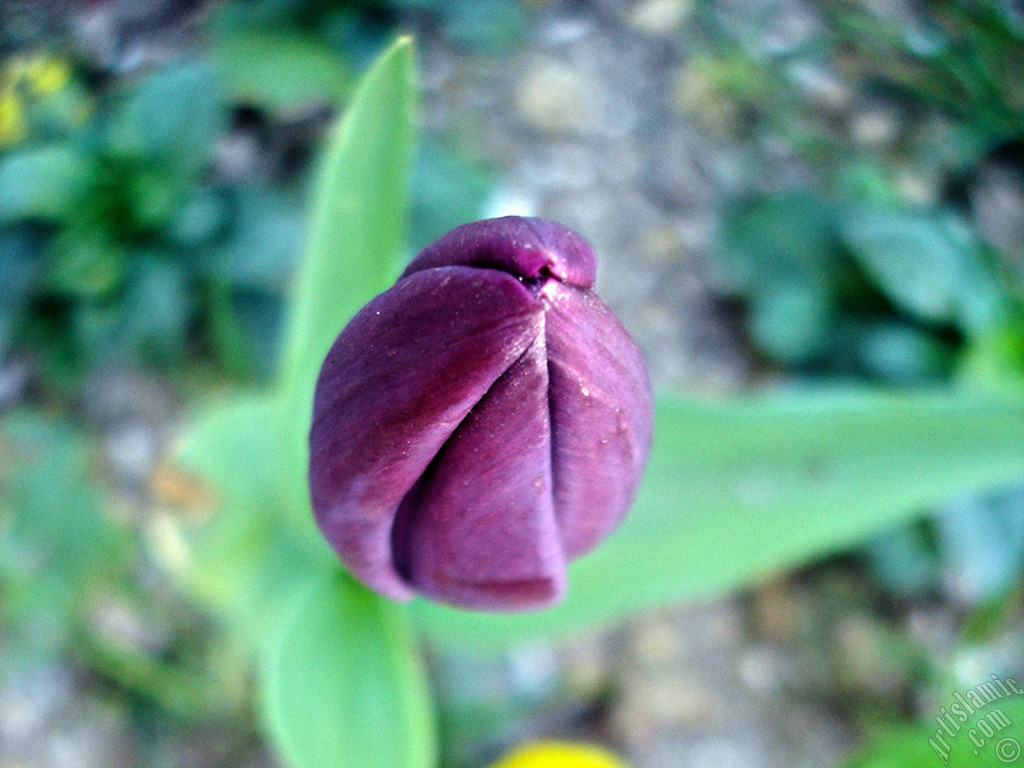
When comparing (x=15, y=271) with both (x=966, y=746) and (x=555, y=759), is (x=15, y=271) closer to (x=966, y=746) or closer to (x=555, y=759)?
(x=555, y=759)

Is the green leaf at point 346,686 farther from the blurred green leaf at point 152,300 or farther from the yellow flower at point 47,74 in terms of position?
the yellow flower at point 47,74

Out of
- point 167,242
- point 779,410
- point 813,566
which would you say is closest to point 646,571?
point 779,410

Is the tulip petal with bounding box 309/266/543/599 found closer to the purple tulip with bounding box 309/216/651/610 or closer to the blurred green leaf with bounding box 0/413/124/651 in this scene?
the purple tulip with bounding box 309/216/651/610

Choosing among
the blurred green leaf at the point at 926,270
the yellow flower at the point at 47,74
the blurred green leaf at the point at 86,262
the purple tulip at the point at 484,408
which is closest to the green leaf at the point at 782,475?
the purple tulip at the point at 484,408

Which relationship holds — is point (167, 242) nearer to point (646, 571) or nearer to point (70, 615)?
point (70, 615)

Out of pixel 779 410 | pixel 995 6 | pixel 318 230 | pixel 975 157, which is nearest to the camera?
pixel 318 230

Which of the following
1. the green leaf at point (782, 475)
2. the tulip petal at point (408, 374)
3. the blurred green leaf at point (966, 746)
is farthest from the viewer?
the green leaf at point (782, 475)

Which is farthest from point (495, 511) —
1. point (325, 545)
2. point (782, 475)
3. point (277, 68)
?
point (277, 68)
